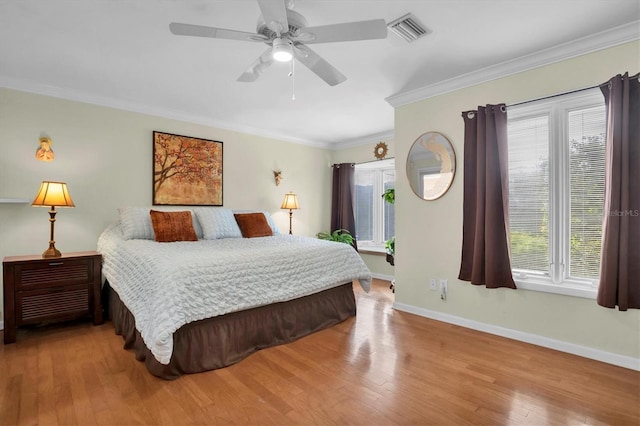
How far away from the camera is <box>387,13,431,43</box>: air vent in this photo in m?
2.12

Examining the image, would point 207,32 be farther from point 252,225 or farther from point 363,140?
point 363,140

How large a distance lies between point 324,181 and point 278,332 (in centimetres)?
354

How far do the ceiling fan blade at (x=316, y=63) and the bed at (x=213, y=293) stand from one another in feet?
4.89

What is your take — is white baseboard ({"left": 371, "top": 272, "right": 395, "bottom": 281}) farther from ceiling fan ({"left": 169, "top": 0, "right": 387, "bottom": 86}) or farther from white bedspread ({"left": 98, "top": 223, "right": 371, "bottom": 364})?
ceiling fan ({"left": 169, "top": 0, "right": 387, "bottom": 86})

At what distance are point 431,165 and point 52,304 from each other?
3.87m

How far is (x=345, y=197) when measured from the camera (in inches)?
220

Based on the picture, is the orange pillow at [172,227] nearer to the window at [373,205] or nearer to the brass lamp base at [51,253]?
the brass lamp base at [51,253]

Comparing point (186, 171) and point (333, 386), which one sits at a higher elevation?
point (186, 171)

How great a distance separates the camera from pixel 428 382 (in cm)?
205

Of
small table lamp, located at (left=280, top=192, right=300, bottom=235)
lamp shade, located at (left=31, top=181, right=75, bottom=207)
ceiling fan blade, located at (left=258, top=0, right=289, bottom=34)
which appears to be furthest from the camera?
small table lamp, located at (left=280, top=192, right=300, bottom=235)

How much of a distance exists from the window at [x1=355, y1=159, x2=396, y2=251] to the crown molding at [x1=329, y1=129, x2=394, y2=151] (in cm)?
38

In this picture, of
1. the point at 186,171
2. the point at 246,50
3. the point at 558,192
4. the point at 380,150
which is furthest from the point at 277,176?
the point at 558,192

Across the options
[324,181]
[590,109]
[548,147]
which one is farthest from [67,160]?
[590,109]

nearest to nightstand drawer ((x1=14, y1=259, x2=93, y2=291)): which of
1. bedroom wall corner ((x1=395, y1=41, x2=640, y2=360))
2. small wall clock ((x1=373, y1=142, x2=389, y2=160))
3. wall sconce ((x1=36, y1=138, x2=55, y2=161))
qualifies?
wall sconce ((x1=36, y1=138, x2=55, y2=161))
